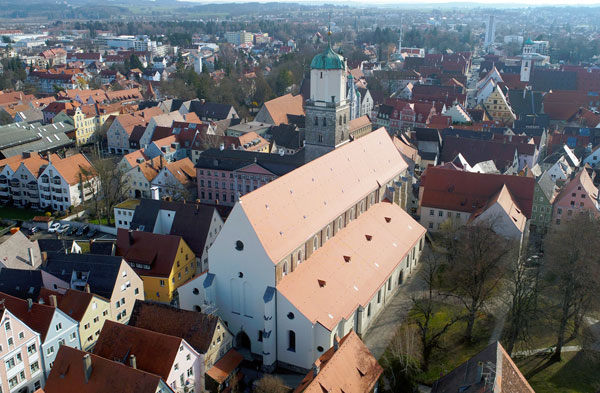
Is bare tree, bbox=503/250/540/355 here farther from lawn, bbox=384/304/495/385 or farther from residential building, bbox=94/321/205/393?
residential building, bbox=94/321/205/393

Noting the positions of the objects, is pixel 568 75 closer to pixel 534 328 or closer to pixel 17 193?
pixel 534 328

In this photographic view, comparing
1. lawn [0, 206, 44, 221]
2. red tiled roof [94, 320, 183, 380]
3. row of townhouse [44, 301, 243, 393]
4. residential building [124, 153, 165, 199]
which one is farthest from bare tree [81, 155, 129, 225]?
red tiled roof [94, 320, 183, 380]

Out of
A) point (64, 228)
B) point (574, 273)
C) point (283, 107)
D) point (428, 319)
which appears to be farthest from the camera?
point (283, 107)

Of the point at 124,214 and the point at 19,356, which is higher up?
the point at 19,356

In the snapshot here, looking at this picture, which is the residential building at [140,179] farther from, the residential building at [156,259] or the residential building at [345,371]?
the residential building at [345,371]

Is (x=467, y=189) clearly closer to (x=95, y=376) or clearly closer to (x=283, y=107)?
(x=95, y=376)

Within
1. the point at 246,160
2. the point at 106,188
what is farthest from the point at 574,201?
the point at 106,188
